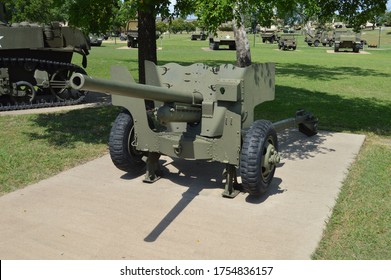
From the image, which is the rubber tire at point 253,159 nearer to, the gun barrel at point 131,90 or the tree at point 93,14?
the gun barrel at point 131,90

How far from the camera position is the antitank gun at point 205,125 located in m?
4.47

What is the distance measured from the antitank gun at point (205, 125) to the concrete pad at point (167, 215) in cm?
29

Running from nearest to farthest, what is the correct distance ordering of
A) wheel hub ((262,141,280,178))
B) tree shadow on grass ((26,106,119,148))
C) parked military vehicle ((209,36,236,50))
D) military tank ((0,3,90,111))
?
wheel hub ((262,141,280,178)) < tree shadow on grass ((26,106,119,148)) < military tank ((0,3,90,111)) < parked military vehicle ((209,36,236,50))

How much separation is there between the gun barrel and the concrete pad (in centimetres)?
104

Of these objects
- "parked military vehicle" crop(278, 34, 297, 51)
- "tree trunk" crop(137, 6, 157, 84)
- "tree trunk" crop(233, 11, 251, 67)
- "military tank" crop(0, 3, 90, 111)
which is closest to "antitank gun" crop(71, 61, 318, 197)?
"tree trunk" crop(137, 6, 157, 84)

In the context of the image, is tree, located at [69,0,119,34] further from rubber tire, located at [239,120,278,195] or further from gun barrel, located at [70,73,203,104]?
rubber tire, located at [239,120,278,195]

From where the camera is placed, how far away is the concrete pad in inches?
146

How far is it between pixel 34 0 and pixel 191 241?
1058 inches

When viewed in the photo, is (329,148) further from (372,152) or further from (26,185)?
(26,185)

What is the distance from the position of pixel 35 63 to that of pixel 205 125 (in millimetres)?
6873

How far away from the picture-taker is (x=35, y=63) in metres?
10.5

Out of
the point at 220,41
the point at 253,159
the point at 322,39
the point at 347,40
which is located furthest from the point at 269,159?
the point at 322,39

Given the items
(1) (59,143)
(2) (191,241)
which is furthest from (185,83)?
(1) (59,143)

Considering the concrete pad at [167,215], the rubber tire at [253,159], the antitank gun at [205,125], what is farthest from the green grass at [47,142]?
the rubber tire at [253,159]
